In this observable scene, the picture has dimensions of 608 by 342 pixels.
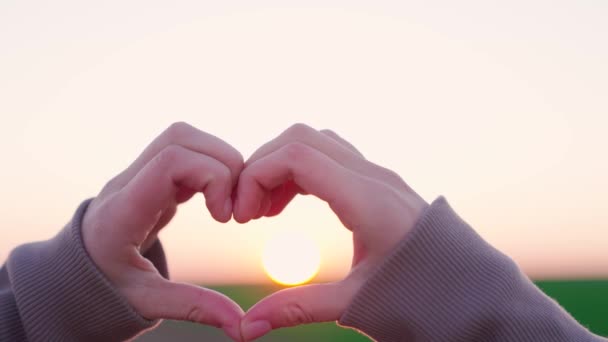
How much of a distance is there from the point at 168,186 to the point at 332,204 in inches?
19.1

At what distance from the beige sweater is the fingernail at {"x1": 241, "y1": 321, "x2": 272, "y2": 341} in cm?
22

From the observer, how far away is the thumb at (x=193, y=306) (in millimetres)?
1710

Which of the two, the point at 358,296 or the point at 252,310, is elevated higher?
the point at 358,296

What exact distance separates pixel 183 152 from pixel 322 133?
438 millimetres

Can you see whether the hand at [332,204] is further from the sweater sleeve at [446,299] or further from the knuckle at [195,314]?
the knuckle at [195,314]

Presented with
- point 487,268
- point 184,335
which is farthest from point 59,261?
point 184,335

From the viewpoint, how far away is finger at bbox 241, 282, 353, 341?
1625 millimetres

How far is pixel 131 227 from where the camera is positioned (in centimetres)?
174

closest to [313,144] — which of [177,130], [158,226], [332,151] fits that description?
[332,151]

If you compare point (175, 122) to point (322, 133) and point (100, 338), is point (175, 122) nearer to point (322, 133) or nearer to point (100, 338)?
point (322, 133)

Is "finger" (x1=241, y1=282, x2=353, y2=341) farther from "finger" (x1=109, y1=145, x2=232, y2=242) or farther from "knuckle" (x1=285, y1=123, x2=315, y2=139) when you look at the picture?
"knuckle" (x1=285, y1=123, x2=315, y2=139)

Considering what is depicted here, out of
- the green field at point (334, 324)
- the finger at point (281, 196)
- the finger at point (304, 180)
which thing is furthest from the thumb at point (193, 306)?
the green field at point (334, 324)

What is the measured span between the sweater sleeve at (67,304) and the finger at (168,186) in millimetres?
195

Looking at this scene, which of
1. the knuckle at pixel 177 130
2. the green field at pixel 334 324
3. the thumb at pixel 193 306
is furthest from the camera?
the green field at pixel 334 324
